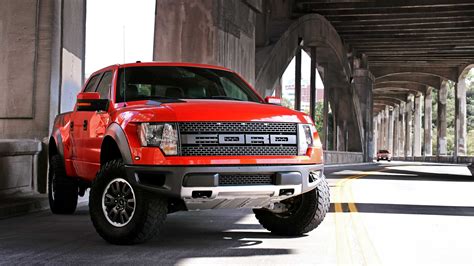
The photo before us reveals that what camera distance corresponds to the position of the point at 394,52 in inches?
2591

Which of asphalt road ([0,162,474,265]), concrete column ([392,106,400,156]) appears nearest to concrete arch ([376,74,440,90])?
concrete column ([392,106,400,156])

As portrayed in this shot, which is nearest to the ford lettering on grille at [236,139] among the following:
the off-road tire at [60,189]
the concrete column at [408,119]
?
the off-road tire at [60,189]

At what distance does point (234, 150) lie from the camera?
6.98 m

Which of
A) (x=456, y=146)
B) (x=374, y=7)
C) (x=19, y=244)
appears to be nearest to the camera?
(x=19, y=244)

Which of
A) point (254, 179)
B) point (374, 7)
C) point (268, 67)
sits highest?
point (374, 7)

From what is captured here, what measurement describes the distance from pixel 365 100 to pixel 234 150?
65752 mm

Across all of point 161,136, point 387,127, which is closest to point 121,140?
point 161,136

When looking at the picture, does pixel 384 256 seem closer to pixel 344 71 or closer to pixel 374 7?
pixel 374 7

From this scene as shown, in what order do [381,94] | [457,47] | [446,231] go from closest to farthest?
1. [446,231]
2. [457,47]
3. [381,94]

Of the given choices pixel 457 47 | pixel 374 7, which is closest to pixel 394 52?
pixel 457 47

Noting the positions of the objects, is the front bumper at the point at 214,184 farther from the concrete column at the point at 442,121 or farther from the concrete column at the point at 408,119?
the concrete column at the point at 408,119

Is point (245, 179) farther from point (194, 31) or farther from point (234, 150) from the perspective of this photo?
point (194, 31)

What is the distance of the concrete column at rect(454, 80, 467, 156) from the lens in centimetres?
8369

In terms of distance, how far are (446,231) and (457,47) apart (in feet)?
186
